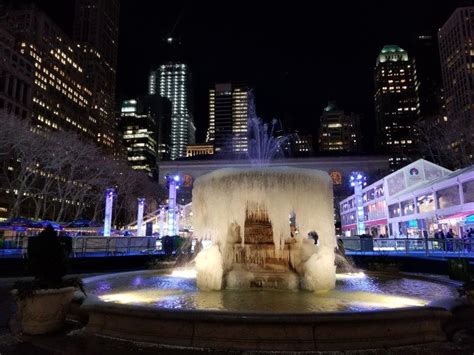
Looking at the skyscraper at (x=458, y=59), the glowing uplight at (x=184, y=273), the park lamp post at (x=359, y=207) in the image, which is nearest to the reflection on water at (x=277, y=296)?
the glowing uplight at (x=184, y=273)

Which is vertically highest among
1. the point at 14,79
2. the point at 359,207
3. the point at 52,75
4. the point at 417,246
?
the point at 52,75

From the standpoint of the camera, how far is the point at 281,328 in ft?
18.8

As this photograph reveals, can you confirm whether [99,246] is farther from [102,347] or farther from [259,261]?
[102,347]

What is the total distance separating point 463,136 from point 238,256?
43.4 m

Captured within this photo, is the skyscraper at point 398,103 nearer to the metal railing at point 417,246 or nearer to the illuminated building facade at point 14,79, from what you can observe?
the illuminated building facade at point 14,79

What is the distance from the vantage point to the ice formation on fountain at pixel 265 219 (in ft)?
39.1

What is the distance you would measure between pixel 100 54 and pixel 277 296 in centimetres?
17257

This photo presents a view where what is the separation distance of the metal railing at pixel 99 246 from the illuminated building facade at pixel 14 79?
6738 centimetres

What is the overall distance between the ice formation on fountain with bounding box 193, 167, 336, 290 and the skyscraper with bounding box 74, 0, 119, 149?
142 metres

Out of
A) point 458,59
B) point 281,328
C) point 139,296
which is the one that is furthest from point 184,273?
point 458,59

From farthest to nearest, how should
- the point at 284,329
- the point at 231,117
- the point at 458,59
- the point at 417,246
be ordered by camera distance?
the point at 231,117, the point at 458,59, the point at 417,246, the point at 284,329

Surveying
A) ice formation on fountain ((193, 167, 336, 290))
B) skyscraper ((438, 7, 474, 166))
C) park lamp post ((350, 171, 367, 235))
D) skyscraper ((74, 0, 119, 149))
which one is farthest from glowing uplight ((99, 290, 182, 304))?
skyscraper ((74, 0, 119, 149))

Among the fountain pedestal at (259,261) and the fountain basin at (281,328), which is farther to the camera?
the fountain pedestal at (259,261)

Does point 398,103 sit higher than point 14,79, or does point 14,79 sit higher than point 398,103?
point 398,103
